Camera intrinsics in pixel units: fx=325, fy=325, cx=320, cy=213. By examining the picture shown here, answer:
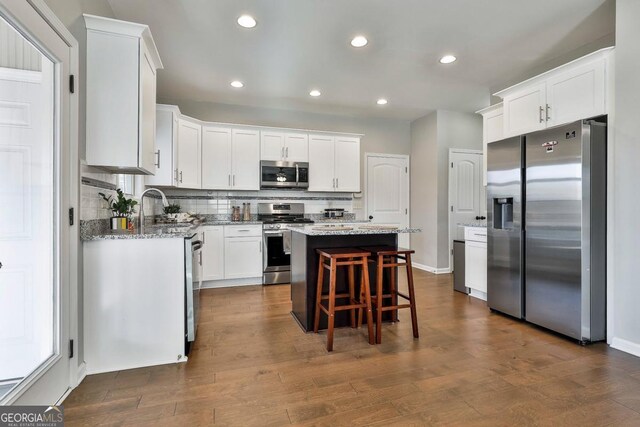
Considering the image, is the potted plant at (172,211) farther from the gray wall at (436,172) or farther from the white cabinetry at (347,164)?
the gray wall at (436,172)

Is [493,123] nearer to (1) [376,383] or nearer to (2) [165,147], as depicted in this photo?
(1) [376,383]

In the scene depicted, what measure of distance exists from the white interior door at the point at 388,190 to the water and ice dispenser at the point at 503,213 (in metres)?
2.55

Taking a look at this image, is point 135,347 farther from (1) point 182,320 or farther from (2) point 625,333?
(2) point 625,333

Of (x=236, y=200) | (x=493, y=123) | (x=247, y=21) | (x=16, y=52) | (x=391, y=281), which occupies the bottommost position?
(x=391, y=281)

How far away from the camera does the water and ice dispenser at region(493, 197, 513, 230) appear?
10.5ft

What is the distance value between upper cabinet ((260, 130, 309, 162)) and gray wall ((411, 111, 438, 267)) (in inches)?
83.8

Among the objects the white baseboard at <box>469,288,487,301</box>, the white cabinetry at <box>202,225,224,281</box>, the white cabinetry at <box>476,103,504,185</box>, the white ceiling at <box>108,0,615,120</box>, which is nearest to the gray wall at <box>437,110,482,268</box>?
the white ceiling at <box>108,0,615,120</box>

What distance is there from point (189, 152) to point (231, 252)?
149 cm

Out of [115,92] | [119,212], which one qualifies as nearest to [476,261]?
[119,212]

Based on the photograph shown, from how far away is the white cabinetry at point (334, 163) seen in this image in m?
5.16

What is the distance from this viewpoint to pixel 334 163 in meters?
5.28

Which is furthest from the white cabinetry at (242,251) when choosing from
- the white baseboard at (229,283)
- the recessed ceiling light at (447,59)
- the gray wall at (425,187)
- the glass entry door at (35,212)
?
the recessed ceiling light at (447,59)

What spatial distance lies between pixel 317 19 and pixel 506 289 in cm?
310

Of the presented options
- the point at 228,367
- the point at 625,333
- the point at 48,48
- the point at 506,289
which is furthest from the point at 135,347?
the point at 625,333
